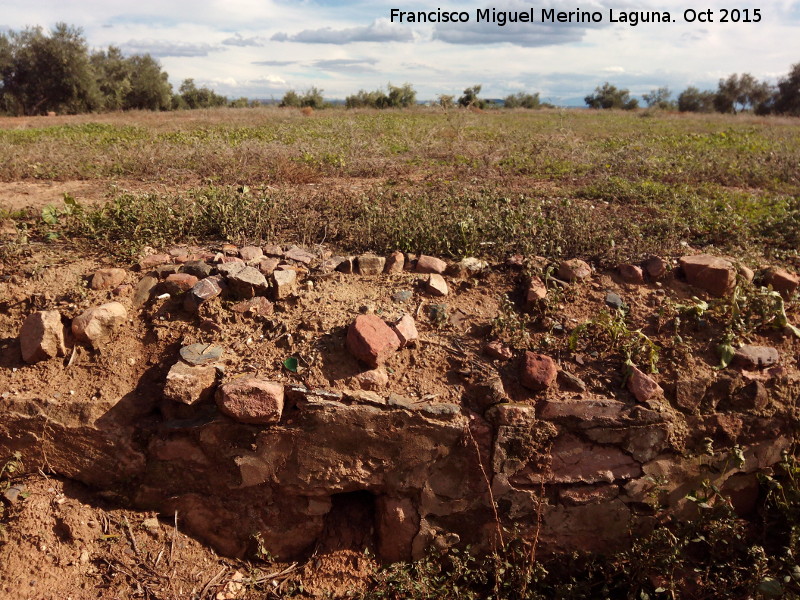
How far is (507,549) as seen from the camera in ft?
9.27

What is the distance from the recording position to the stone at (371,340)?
2766 millimetres

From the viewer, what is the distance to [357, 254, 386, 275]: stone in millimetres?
3422

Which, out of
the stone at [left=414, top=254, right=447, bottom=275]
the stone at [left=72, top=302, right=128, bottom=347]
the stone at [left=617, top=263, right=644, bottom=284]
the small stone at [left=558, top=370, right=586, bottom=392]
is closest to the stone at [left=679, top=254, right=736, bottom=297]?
the stone at [left=617, top=263, right=644, bottom=284]

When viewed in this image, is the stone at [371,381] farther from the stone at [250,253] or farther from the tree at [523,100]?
the tree at [523,100]

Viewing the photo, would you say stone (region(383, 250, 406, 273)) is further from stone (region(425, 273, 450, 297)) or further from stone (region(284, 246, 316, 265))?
stone (region(284, 246, 316, 265))

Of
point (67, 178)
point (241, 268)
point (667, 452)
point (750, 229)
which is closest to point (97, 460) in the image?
point (241, 268)

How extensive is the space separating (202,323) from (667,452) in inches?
102

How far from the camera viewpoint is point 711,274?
3373mm

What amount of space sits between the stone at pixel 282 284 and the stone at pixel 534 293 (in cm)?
139

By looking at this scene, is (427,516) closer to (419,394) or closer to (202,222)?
(419,394)

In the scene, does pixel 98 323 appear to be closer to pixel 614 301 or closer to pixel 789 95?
pixel 614 301

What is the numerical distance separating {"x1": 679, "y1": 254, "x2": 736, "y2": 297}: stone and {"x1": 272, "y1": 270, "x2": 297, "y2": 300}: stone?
2490mm

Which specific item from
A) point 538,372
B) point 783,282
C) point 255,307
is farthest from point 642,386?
point 255,307

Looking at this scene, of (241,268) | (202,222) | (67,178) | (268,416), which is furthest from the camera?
(67,178)
